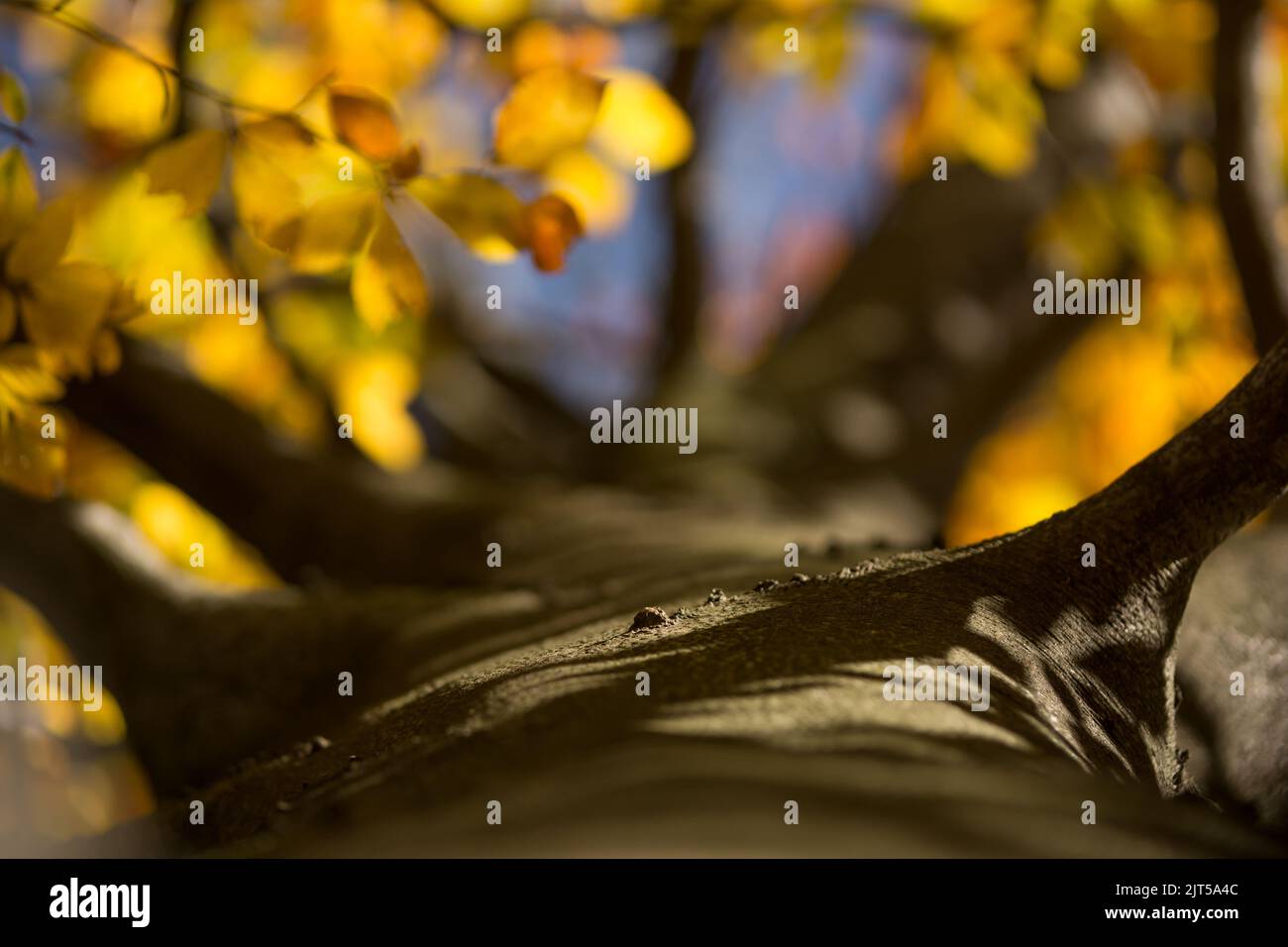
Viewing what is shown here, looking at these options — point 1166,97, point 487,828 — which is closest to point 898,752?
point 487,828

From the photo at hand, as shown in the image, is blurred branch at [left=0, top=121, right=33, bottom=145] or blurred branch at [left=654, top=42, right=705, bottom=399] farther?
blurred branch at [left=654, top=42, right=705, bottom=399]

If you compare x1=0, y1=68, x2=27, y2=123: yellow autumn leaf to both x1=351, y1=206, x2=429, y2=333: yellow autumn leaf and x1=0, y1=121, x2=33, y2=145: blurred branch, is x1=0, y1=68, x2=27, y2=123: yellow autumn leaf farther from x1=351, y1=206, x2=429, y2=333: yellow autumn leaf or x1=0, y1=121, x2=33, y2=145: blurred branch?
x1=351, y1=206, x2=429, y2=333: yellow autumn leaf

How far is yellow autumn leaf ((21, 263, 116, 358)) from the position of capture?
4.59ft

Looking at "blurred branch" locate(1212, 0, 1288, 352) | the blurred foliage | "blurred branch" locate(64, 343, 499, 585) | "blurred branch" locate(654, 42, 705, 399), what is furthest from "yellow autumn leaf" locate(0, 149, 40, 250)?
→ "blurred branch" locate(654, 42, 705, 399)

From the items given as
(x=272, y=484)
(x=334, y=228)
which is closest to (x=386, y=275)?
(x=334, y=228)

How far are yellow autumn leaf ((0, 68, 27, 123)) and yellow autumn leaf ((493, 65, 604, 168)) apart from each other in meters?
0.66

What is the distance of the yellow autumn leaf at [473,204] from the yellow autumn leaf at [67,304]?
476mm

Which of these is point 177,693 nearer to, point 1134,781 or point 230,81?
point 1134,781

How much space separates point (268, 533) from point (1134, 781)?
2.25 metres

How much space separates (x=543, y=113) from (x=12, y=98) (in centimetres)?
73

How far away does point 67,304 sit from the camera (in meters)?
1.41

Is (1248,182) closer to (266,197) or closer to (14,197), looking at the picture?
(266,197)

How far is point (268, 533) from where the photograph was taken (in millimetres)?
2703

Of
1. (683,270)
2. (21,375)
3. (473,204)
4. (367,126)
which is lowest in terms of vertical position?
(21,375)
